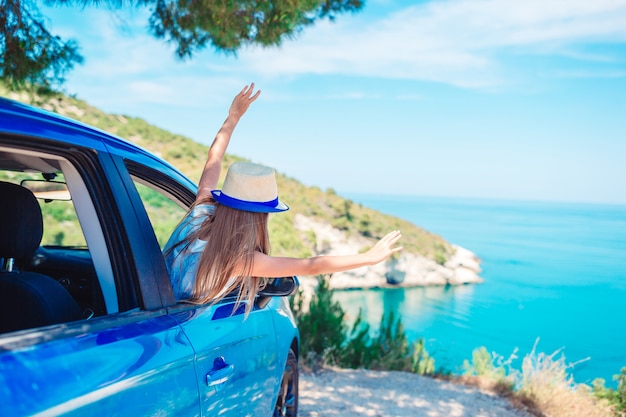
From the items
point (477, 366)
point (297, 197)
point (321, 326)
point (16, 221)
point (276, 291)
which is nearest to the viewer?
point (16, 221)

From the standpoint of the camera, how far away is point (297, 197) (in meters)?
49.7

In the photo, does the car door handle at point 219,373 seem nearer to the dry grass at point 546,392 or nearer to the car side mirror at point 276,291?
the car side mirror at point 276,291

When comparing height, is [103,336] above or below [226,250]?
below

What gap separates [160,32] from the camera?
286 inches

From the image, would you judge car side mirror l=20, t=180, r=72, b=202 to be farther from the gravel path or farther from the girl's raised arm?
the gravel path

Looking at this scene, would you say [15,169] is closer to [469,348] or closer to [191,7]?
[191,7]

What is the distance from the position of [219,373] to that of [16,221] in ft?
3.03

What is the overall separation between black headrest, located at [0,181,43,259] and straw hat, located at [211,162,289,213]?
70cm

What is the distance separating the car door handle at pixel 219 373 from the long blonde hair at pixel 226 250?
9.7 inches

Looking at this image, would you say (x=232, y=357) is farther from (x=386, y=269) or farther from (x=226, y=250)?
(x=386, y=269)

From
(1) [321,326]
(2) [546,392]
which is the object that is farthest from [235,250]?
(1) [321,326]

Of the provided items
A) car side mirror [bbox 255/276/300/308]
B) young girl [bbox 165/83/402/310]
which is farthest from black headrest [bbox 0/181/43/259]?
car side mirror [bbox 255/276/300/308]

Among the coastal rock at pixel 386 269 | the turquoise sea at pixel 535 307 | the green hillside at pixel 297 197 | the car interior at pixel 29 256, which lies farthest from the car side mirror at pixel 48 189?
the coastal rock at pixel 386 269

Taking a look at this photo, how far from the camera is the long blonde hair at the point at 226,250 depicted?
2344 millimetres
